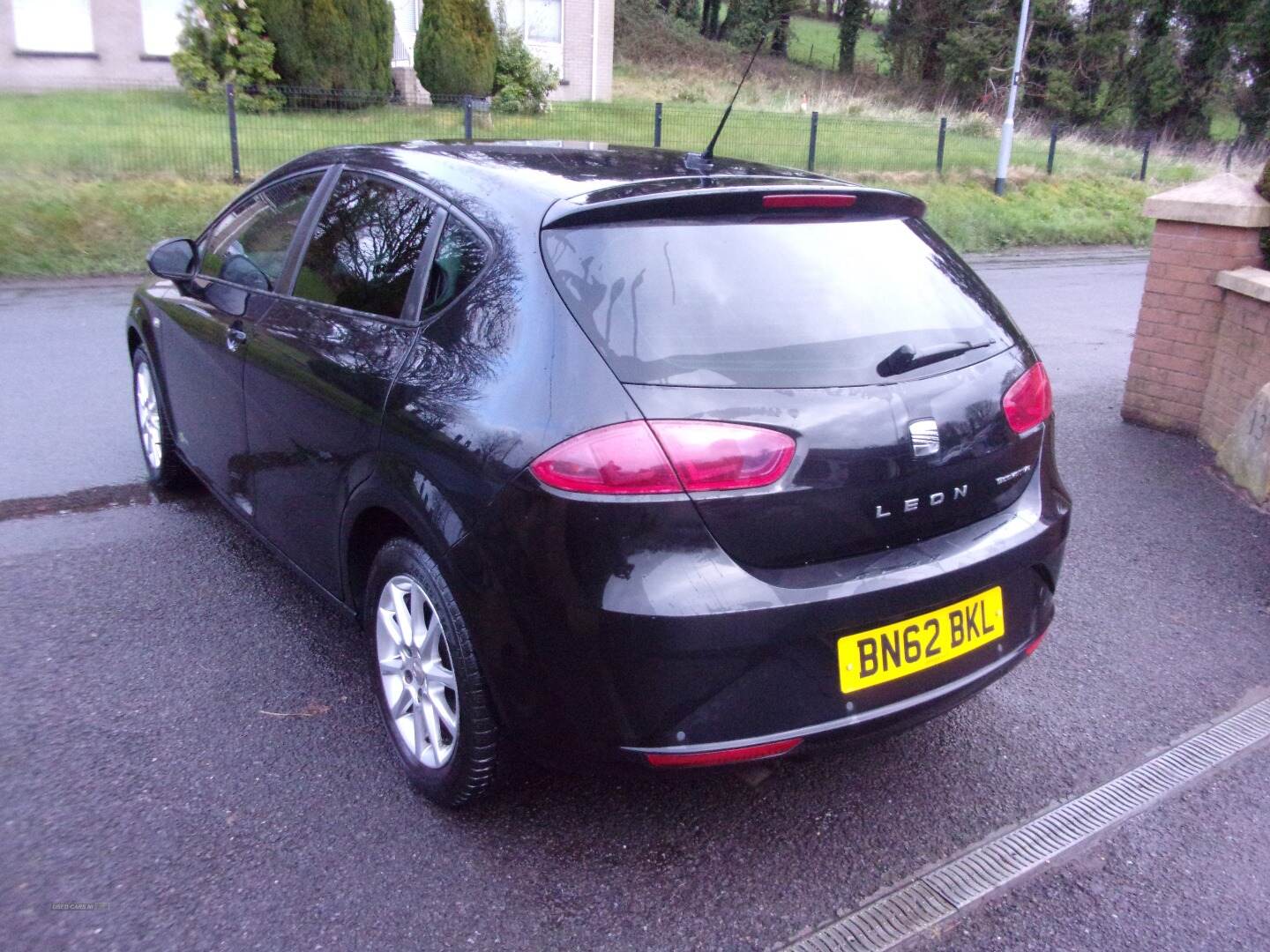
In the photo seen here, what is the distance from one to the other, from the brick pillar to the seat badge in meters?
4.28

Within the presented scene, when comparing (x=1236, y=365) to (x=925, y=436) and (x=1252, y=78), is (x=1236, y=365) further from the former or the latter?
(x=1252, y=78)

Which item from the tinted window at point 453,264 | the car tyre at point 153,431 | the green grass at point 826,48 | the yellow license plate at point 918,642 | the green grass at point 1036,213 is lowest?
the green grass at point 1036,213

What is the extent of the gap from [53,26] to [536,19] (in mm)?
10193

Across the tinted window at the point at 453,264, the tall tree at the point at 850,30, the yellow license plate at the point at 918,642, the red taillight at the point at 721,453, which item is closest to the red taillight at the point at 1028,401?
the yellow license plate at the point at 918,642

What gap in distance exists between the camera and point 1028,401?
117 inches

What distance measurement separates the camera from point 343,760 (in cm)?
308

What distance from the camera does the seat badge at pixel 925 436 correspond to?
2.58 metres

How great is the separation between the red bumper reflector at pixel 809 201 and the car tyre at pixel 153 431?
9.88ft

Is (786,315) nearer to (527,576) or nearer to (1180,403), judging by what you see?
(527,576)

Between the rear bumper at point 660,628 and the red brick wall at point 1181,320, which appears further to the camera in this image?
the red brick wall at point 1181,320

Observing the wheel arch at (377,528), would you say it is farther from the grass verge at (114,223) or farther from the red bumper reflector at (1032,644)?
the grass verge at (114,223)

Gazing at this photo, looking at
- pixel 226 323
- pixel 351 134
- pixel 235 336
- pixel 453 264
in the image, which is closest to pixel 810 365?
pixel 453 264

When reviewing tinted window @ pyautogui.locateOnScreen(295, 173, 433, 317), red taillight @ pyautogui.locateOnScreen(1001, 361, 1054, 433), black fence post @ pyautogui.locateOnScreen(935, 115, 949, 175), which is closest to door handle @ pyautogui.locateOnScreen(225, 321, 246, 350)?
tinted window @ pyautogui.locateOnScreen(295, 173, 433, 317)

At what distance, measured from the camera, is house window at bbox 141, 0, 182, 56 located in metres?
21.9
